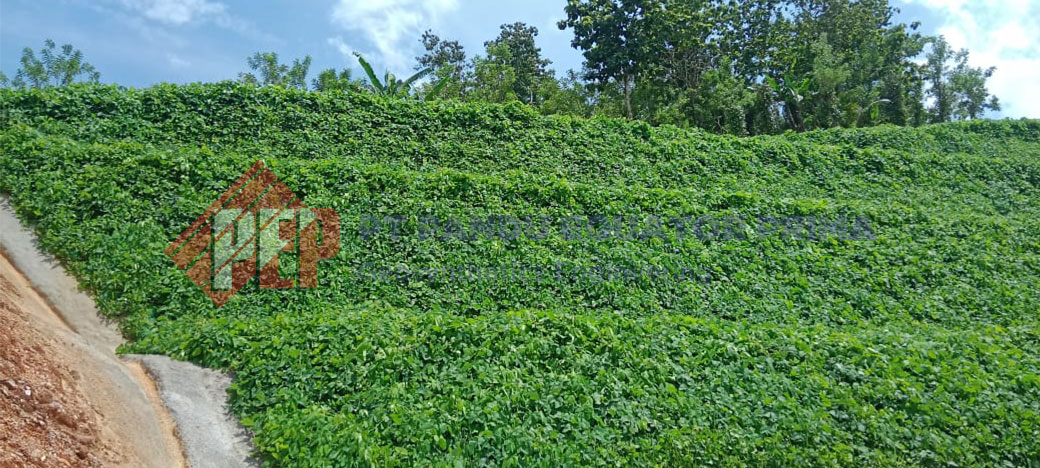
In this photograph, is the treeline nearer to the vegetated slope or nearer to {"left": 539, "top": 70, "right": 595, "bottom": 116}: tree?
{"left": 539, "top": 70, "right": 595, "bottom": 116}: tree

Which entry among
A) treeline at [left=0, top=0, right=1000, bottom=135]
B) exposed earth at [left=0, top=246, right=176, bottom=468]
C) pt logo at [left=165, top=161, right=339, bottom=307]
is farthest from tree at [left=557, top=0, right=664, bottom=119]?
exposed earth at [left=0, top=246, right=176, bottom=468]

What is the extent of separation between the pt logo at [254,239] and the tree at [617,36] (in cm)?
1977

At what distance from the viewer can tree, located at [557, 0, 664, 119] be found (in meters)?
26.2

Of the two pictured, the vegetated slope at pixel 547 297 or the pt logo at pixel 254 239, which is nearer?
the vegetated slope at pixel 547 297

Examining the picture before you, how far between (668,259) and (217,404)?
6.41 m

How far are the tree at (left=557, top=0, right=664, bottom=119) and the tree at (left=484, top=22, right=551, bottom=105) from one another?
360cm

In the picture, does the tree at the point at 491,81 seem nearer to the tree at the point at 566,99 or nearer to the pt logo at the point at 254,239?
the tree at the point at 566,99

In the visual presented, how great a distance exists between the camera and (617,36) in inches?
1064

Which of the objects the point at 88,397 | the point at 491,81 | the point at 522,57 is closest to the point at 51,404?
the point at 88,397

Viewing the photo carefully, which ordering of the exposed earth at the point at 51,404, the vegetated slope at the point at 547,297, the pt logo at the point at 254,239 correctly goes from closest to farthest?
the exposed earth at the point at 51,404 < the vegetated slope at the point at 547,297 < the pt logo at the point at 254,239

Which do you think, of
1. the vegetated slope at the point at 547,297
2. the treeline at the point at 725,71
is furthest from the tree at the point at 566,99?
the vegetated slope at the point at 547,297

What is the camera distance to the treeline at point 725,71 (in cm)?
2522

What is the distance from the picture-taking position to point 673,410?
6.07 metres

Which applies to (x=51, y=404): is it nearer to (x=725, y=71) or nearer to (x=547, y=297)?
(x=547, y=297)
